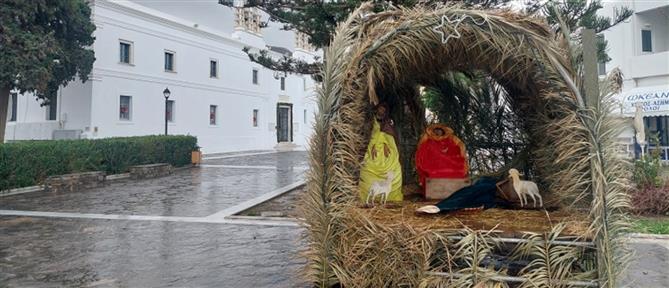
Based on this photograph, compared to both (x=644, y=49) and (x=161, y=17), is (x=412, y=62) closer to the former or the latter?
(x=644, y=49)

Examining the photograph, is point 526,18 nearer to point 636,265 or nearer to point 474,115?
point 474,115

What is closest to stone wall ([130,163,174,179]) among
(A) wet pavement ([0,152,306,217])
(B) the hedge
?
(B) the hedge

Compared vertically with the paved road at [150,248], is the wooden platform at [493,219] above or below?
above

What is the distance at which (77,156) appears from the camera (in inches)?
534

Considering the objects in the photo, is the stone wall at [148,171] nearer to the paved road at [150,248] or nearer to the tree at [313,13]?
the paved road at [150,248]

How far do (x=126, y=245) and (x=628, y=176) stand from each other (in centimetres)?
574

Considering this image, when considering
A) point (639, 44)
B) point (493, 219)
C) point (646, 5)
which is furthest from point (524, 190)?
point (639, 44)

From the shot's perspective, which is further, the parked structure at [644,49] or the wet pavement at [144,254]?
the parked structure at [644,49]

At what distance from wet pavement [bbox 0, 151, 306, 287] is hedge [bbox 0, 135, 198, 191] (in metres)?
1.23

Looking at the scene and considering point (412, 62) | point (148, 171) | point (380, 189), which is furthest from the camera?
point (148, 171)

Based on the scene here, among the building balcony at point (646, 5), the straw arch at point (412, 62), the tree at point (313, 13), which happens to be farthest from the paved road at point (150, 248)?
the building balcony at point (646, 5)

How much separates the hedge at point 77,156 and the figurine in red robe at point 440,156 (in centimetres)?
1101

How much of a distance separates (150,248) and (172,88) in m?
19.3

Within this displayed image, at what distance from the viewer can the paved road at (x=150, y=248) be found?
455 cm
